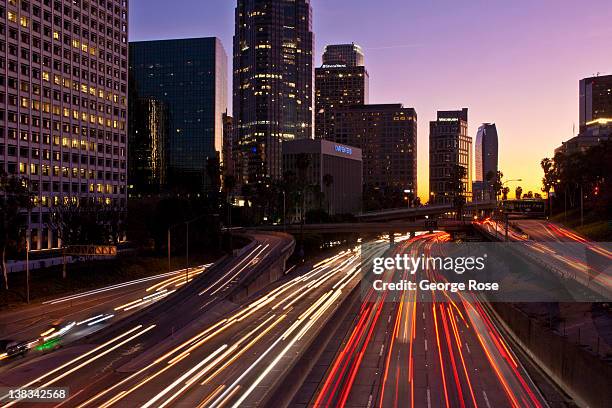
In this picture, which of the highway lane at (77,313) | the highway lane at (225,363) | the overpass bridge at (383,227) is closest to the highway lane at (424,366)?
the highway lane at (225,363)

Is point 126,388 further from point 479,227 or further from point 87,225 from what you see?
point 479,227

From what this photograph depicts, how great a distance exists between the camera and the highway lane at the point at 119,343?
34.7 metres

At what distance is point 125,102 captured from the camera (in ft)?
506

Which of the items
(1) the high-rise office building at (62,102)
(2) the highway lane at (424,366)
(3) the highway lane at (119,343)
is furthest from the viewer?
(1) the high-rise office building at (62,102)

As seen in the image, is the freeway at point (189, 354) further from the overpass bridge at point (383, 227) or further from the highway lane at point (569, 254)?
the overpass bridge at point (383, 227)

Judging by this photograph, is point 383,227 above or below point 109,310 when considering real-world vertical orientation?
above

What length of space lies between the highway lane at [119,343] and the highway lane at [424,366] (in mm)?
13904

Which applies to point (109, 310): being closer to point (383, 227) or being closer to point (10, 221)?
point (10, 221)

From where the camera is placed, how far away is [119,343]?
4456 centimetres

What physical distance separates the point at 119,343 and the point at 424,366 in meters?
23.2

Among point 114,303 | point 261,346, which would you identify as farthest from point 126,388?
point 114,303

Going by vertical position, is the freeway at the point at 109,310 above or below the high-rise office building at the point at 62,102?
below

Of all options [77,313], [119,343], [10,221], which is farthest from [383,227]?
[119,343]

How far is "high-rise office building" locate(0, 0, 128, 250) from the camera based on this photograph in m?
115
